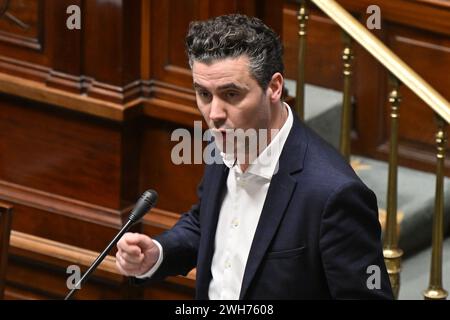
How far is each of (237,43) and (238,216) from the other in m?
0.44

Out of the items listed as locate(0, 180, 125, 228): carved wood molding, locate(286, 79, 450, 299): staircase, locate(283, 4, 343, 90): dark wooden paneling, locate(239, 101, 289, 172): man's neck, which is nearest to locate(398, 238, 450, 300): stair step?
locate(286, 79, 450, 299): staircase

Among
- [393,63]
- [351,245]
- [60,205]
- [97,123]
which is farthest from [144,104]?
[351,245]

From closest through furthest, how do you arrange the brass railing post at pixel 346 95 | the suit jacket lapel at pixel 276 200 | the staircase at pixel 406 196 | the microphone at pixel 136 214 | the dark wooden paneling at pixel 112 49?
1. the microphone at pixel 136 214
2. the suit jacket lapel at pixel 276 200
3. the brass railing post at pixel 346 95
4. the dark wooden paneling at pixel 112 49
5. the staircase at pixel 406 196

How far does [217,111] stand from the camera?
2.94 m

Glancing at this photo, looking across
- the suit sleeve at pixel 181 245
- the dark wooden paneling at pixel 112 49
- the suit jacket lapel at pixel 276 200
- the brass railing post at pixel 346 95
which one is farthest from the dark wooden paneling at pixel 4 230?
the brass railing post at pixel 346 95

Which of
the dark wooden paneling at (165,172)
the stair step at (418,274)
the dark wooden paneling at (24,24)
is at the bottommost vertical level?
the stair step at (418,274)

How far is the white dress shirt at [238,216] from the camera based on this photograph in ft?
10.0

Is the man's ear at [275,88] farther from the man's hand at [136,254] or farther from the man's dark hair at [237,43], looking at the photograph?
the man's hand at [136,254]

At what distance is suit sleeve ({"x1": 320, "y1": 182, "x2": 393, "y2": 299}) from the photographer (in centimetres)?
291

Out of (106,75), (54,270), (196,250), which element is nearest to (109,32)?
(106,75)

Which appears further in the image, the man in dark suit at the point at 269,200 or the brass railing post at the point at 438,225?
the brass railing post at the point at 438,225

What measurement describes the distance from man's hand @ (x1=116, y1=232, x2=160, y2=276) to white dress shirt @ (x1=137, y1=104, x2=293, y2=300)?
0.12 feet

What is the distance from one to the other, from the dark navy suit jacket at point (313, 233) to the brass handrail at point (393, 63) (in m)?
1.05

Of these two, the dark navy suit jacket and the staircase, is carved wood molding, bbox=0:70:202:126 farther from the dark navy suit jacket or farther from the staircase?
the dark navy suit jacket
